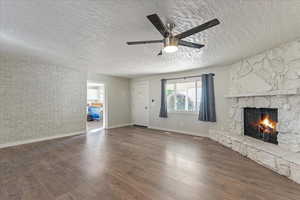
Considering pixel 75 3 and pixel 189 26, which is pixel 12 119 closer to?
pixel 75 3

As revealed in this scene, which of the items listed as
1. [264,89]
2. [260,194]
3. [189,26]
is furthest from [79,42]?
[264,89]

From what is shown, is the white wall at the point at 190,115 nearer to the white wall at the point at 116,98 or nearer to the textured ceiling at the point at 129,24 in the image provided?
the white wall at the point at 116,98

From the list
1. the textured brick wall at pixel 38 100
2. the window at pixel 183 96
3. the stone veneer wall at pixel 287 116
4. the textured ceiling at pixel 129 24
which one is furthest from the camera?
the window at pixel 183 96

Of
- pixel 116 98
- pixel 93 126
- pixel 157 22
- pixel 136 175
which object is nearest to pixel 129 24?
pixel 157 22

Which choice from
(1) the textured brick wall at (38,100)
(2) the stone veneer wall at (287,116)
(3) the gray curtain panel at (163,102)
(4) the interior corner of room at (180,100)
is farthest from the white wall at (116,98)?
(2) the stone veneer wall at (287,116)

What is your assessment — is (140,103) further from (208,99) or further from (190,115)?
(208,99)

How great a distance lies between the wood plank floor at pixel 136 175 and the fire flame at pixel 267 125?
896mm

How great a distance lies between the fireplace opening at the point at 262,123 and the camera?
303 cm

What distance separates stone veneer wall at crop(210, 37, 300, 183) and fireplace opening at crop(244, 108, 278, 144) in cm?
14

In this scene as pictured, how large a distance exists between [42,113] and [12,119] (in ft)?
2.18

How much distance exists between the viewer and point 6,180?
212cm

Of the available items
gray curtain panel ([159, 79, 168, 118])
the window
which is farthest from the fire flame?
gray curtain panel ([159, 79, 168, 118])

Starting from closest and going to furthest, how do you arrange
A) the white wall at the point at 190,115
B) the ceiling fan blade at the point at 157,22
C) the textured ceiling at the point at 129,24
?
the ceiling fan blade at the point at 157,22 < the textured ceiling at the point at 129,24 < the white wall at the point at 190,115

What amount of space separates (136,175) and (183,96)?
3.68 meters
